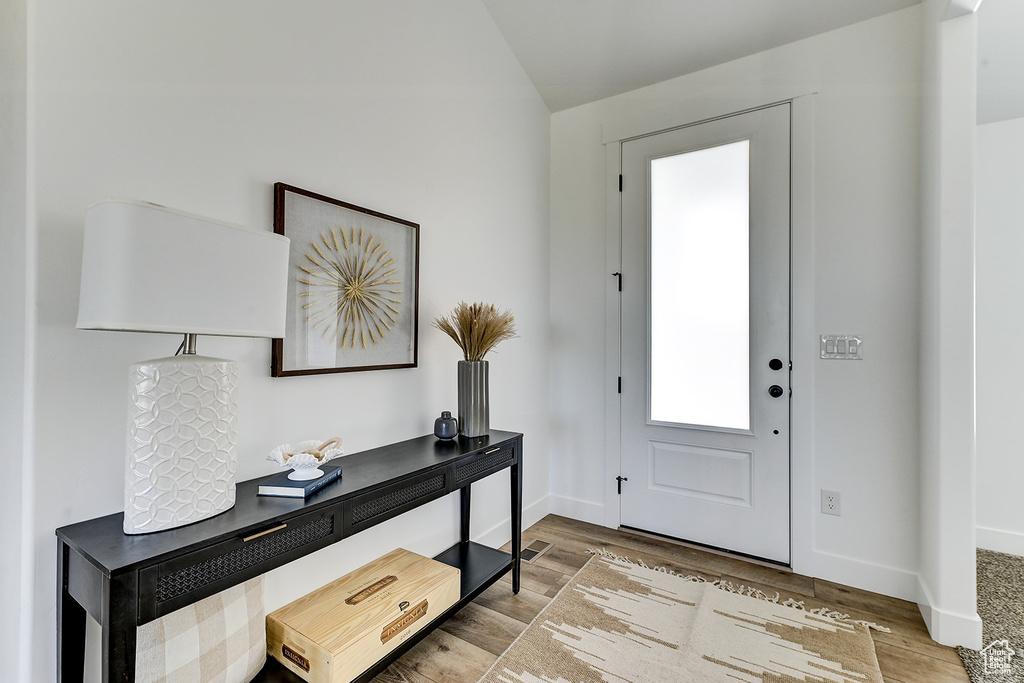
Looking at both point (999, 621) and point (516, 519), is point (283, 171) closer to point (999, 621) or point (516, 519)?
point (516, 519)

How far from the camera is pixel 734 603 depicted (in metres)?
2.14

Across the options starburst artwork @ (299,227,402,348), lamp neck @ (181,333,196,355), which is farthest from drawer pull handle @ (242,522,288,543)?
starburst artwork @ (299,227,402,348)

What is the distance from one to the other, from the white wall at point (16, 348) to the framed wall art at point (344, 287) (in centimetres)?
59

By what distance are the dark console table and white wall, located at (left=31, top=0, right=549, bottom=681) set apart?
0.26ft

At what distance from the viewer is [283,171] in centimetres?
162

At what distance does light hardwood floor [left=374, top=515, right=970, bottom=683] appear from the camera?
170 centimetres

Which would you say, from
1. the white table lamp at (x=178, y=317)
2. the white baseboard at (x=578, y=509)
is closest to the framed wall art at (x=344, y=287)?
the white table lamp at (x=178, y=317)

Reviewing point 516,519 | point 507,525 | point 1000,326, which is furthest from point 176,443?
point 1000,326

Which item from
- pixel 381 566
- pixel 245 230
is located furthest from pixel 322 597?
pixel 245 230

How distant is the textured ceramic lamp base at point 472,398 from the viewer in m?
2.10

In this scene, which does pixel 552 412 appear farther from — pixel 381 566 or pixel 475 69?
pixel 475 69

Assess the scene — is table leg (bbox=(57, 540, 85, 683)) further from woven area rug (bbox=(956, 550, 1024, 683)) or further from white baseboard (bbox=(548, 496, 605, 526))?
woven area rug (bbox=(956, 550, 1024, 683))

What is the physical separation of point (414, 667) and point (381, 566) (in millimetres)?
368
